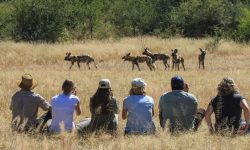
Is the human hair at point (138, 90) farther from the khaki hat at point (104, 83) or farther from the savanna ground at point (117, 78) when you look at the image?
the savanna ground at point (117, 78)

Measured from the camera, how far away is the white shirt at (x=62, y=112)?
31.9 feet

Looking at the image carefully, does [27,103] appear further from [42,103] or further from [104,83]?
[104,83]

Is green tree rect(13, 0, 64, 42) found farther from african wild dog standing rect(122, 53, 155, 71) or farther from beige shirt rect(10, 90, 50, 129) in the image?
beige shirt rect(10, 90, 50, 129)

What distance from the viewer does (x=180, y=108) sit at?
31.9 ft

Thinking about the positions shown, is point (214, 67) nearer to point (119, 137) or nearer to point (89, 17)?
point (119, 137)

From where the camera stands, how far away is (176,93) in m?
9.78

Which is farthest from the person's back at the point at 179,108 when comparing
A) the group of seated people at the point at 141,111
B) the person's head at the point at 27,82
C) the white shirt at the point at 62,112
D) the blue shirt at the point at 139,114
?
the person's head at the point at 27,82

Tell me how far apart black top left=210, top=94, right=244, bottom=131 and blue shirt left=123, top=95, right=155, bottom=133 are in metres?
1.16

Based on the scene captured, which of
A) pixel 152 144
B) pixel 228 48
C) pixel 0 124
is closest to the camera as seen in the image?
pixel 152 144

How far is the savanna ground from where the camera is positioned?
8320 mm

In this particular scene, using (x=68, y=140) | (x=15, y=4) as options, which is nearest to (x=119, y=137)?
(x=68, y=140)

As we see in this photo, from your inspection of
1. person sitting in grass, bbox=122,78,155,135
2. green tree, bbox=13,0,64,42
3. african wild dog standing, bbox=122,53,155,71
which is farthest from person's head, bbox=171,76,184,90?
green tree, bbox=13,0,64,42

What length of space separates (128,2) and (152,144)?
161 ft

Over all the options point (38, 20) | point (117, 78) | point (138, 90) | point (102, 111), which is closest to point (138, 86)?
point (138, 90)
